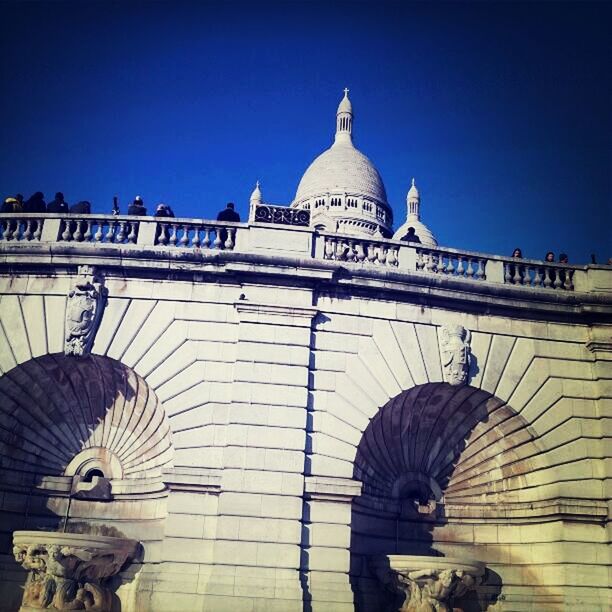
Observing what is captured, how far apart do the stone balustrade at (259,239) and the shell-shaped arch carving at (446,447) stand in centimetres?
303

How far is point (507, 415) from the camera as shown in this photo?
17.7 meters

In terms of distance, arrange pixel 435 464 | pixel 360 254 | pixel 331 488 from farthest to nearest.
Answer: pixel 435 464 < pixel 360 254 < pixel 331 488

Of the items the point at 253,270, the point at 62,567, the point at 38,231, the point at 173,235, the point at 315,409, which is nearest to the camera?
the point at 62,567

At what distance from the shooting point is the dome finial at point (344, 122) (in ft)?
251

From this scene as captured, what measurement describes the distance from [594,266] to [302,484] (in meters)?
9.19

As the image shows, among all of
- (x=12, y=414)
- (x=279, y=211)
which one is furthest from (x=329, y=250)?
(x=12, y=414)

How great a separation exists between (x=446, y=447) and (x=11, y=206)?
12259mm

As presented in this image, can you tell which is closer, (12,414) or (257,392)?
(257,392)

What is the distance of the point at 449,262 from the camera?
59.6 ft

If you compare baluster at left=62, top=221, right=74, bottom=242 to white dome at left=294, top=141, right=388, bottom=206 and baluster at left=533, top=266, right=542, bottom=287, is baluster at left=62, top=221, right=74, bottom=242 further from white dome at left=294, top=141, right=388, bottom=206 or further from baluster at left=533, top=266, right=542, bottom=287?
white dome at left=294, top=141, right=388, bottom=206

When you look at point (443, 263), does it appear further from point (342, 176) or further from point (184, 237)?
point (342, 176)

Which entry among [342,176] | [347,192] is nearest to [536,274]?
[347,192]

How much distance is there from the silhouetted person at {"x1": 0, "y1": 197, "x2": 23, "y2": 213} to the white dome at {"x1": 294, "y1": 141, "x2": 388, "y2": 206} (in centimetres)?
5089

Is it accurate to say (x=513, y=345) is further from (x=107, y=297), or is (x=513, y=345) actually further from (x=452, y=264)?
(x=107, y=297)
